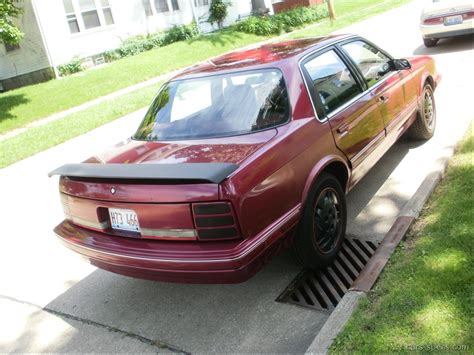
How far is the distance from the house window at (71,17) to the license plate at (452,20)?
1460cm

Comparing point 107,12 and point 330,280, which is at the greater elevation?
point 107,12

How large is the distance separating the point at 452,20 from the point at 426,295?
9746 mm

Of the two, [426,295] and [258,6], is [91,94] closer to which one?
[426,295]

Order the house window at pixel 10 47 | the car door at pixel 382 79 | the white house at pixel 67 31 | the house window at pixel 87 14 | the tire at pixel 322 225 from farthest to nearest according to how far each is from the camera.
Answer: the house window at pixel 10 47
the house window at pixel 87 14
the white house at pixel 67 31
the car door at pixel 382 79
the tire at pixel 322 225

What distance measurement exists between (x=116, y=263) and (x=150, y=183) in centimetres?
63

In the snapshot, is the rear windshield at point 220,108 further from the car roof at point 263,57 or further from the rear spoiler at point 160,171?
the rear spoiler at point 160,171

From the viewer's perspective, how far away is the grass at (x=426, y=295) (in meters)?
2.65

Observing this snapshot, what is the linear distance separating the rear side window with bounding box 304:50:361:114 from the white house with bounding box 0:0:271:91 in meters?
17.0

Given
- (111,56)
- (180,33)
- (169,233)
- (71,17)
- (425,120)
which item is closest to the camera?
(169,233)

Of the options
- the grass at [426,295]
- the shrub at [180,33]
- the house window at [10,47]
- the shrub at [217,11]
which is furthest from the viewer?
the shrub at [217,11]

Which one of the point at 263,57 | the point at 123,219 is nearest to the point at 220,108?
the point at 263,57

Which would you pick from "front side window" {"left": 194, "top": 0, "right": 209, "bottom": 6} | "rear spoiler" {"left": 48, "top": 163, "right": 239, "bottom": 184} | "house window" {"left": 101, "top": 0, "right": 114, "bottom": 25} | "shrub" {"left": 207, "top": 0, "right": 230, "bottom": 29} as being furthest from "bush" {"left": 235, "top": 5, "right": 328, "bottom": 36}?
"rear spoiler" {"left": 48, "top": 163, "right": 239, "bottom": 184}

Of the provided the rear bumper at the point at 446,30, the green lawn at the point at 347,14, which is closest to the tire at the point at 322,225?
the rear bumper at the point at 446,30

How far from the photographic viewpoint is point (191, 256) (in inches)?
118
